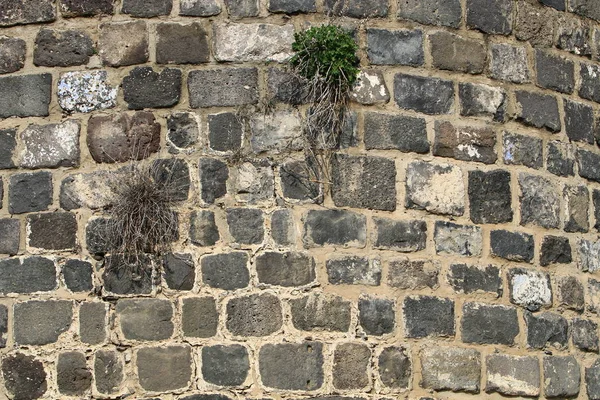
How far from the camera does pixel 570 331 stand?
19.2 ft

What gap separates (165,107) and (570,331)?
2361mm

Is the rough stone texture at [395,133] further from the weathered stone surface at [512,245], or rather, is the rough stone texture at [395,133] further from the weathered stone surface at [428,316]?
the weathered stone surface at [428,316]

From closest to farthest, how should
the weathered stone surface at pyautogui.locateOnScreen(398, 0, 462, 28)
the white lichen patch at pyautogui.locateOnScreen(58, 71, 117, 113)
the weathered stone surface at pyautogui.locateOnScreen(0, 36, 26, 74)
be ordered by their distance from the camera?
the white lichen patch at pyautogui.locateOnScreen(58, 71, 117, 113)
the weathered stone surface at pyautogui.locateOnScreen(0, 36, 26, 74)
the weathered stone surface at pyautogui.locateOnScreen(398, 0, 462, 28)

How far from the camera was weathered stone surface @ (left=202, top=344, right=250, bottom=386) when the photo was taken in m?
5.18

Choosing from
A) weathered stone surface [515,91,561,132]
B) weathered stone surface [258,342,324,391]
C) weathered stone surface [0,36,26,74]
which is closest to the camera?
weathered stone surface [258,342,324,391]

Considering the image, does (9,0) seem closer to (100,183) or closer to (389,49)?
(100,183)

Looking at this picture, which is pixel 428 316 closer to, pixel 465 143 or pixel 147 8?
pixel 465 143

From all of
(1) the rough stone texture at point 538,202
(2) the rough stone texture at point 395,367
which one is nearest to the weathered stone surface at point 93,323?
(2) the rough stone texture at point 395,367

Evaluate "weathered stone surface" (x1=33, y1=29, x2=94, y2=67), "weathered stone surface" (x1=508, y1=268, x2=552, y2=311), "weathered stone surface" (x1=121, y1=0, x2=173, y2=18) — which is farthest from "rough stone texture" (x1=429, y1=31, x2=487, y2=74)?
"weathered stone surface" (x1=33, y1=29, x2=94, y2=67)

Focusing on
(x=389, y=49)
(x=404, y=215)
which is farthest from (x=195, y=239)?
(x=389, y=49)

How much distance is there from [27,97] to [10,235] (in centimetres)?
69

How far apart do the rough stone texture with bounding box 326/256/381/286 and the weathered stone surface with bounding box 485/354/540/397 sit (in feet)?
2.34

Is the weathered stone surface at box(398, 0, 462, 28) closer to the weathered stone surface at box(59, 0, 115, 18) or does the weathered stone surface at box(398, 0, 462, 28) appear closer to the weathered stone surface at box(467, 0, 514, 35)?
the weathered stone surface at box(467, 0, 514, 35)

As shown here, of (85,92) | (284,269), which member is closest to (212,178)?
(284,269)
